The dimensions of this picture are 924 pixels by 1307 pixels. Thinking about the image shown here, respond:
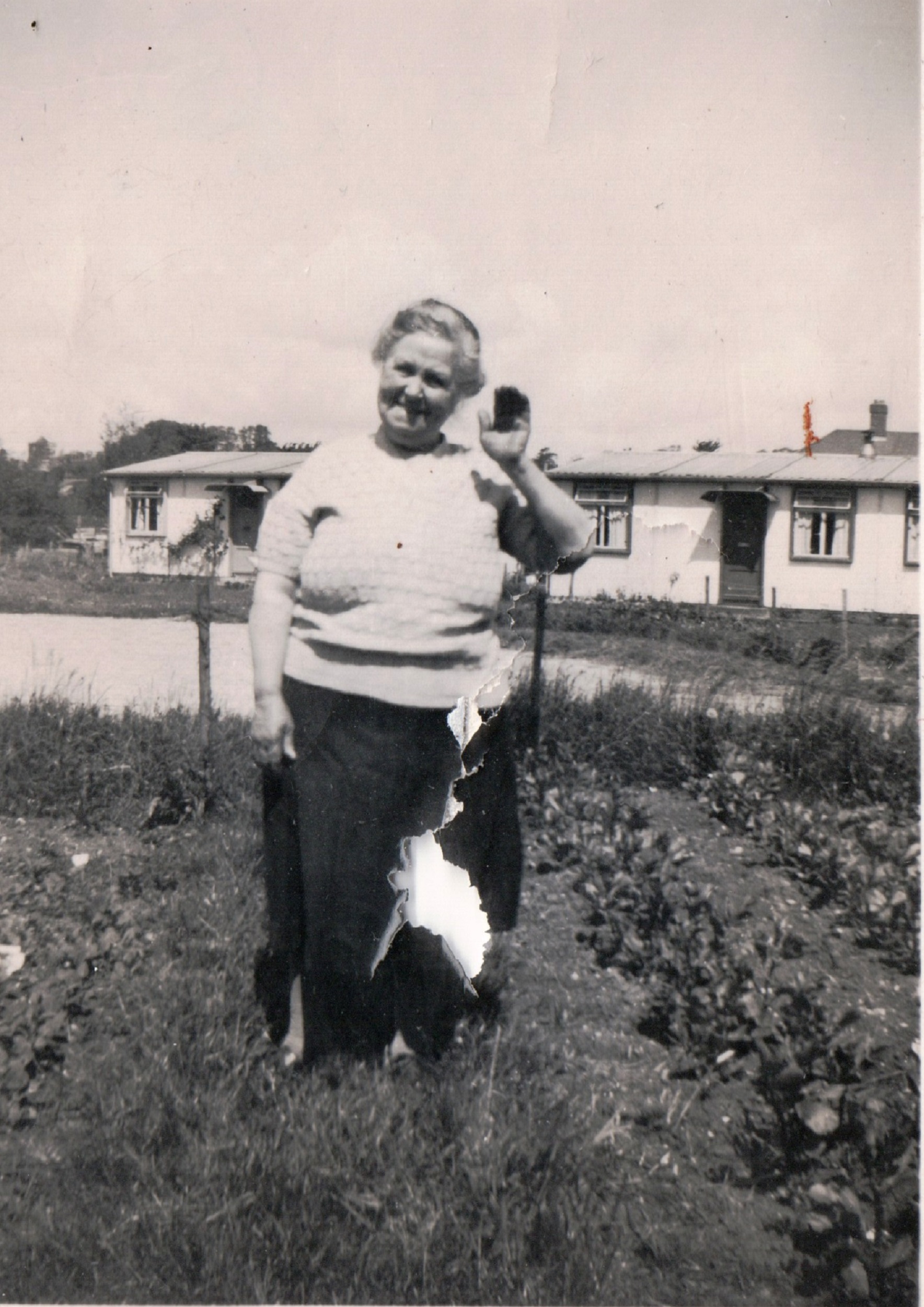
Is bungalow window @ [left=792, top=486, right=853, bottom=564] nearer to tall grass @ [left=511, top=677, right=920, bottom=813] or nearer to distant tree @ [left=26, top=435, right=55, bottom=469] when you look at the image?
tall grass @ [left=511, top=677, right=920, bottom=813]

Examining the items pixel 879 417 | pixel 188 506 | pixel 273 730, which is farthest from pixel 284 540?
pixel 879 417

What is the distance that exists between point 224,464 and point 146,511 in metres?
0.77

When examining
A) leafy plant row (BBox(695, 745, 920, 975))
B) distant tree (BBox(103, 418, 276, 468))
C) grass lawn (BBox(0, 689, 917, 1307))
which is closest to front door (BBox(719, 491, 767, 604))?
leafy plant row (BBox(695, 745, 920, 975))

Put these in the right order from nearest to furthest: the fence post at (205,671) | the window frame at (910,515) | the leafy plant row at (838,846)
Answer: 1. the window frame at (910,515)
2. the leafy plant row at (838,846)
3. the fence post at (205,671)

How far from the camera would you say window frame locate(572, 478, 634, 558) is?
2908 millimetres

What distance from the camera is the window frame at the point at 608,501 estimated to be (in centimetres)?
291

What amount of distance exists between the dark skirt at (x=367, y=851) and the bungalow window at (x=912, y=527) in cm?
133

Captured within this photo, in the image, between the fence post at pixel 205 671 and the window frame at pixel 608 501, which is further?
the fence post at pixel 205 671

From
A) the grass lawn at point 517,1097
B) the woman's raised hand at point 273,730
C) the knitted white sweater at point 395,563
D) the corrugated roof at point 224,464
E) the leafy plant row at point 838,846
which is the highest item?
the corrugated roof at point 224,464

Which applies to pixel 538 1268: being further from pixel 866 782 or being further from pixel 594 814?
pixel 866 782

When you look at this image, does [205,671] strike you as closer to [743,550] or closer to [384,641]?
[384,641]

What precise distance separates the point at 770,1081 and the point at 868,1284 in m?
0.40

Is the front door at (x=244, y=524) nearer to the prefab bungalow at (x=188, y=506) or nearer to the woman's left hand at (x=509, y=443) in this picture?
the prefab bungalow at (x=188, y=506)

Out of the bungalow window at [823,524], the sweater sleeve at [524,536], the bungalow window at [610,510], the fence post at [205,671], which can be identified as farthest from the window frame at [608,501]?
the fence post at [205,671]
